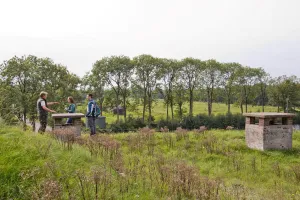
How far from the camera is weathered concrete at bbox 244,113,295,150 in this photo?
10430 millimetres

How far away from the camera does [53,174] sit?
4164mm

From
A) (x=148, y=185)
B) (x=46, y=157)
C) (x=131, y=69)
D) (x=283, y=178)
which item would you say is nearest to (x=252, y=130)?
(x=283, y=178)

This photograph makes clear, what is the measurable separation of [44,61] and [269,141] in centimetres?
2303

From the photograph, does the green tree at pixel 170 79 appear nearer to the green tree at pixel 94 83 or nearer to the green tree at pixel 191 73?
the green tree at pixel 191 73

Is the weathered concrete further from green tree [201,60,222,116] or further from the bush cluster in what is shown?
green tree [201,60,222,116]

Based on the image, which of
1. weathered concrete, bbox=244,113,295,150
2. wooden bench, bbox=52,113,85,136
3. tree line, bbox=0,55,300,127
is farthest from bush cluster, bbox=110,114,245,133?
weathered concrete, bbox=244,113,295,150

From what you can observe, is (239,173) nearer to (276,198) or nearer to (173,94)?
(276,198)

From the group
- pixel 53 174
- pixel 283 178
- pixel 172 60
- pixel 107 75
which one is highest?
pixel 172 60

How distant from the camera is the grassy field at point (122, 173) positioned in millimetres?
3888

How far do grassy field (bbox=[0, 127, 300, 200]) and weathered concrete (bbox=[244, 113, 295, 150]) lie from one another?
19.5 inches

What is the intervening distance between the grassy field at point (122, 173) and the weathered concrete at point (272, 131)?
1.62 feet

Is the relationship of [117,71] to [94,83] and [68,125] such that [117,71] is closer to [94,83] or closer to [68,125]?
[94,83]

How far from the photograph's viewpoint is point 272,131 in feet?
34.6

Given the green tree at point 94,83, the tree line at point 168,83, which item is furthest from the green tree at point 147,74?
the green tree at point 94,83
